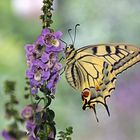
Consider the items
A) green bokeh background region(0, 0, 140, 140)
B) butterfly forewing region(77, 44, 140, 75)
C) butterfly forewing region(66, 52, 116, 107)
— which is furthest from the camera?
green bokeh background region(0, 0, 140, 140)

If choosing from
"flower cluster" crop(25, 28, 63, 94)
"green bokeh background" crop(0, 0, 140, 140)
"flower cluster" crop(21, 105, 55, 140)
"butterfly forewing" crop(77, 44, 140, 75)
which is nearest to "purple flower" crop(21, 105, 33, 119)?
"flower cluster" crop(21, 105, 55, 140)

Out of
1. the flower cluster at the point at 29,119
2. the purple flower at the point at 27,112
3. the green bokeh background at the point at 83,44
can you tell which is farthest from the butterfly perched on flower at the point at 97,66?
the green bokeh background at the point at 83,44

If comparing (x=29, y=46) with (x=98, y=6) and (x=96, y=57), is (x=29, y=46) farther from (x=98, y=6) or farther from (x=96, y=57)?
(x=98, y=6)

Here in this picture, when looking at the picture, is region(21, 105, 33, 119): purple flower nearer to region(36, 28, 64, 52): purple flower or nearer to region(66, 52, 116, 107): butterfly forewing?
region(36, 28, 64, 52): purple flower

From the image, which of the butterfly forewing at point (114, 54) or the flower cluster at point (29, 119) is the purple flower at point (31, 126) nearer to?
the flower cluster at point (29, 119)

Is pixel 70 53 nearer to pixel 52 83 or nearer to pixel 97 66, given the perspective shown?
pixel 97 66

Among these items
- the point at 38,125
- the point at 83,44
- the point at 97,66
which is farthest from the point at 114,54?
the point at 83,44

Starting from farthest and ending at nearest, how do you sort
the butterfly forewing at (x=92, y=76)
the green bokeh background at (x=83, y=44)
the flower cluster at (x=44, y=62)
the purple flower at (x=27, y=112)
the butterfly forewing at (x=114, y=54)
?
the green bokeh background at (x=83, y=44), the butterfly forewing at (x=114, y=54), the butterfly forewing at (x=92, y=76), the flower cluster at (x=44, y=62), the purple flower at (x=27, y=112)
